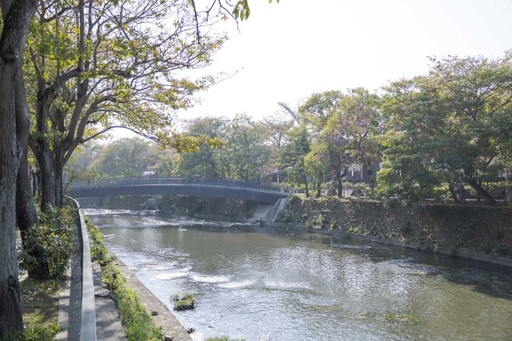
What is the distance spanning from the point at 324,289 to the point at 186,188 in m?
26.0

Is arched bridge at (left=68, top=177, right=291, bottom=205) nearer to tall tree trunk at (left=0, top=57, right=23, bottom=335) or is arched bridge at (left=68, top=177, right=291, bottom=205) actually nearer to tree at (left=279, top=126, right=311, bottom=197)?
tree at (left=279, top=126, right=311, bottom=197)

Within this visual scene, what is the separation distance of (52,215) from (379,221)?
21.1 meters

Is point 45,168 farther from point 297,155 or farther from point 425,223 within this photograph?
point 297,155

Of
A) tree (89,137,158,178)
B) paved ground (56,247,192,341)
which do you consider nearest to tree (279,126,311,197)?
tree (89,137,158,178)

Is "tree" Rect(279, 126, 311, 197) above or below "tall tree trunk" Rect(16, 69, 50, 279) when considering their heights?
above

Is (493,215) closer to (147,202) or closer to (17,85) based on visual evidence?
(17,85)

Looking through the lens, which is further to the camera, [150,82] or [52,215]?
[150,82]

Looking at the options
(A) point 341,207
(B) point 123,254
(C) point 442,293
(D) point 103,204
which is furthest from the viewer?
(D) point 103,204

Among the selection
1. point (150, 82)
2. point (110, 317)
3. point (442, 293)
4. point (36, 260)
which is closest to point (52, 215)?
point (36, 260)

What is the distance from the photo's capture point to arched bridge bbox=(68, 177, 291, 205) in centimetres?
3750

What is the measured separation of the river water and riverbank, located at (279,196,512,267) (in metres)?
1.00

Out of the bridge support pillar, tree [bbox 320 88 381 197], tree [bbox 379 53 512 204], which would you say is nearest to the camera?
tree [bbox 379 53 512 204]

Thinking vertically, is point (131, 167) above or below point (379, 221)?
above

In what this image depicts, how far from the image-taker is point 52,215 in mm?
9031
